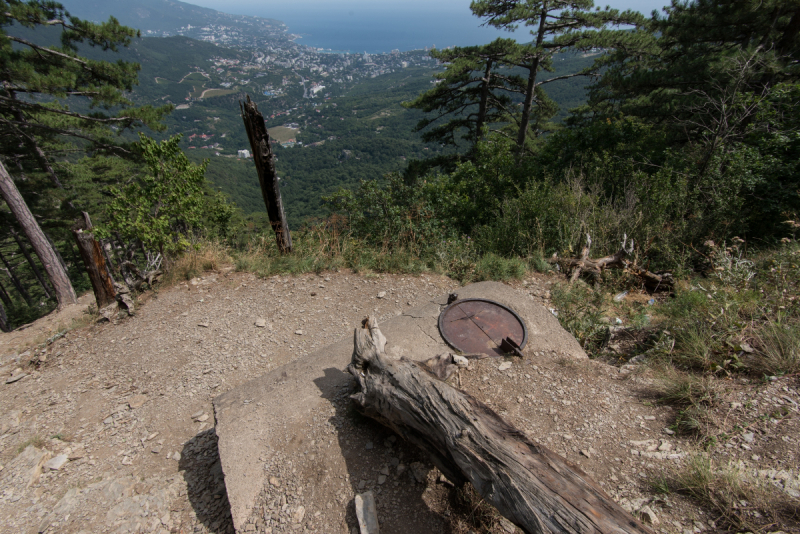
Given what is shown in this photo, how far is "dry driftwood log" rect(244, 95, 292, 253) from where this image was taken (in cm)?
537

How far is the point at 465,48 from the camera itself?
11789mm

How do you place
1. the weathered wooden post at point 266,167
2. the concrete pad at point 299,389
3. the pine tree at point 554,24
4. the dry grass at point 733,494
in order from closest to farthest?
the dry grass at point 733,494 → the concrete pad at point 299,389 → the weathered wooden post at point 266,167 → the pine tree at point 554,24

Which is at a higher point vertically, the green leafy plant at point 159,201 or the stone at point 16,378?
the green leafy plant at point 159,201

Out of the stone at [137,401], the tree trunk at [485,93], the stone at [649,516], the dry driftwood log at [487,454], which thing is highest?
the tree trunk at [485,93]

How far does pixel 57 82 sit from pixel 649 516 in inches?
464

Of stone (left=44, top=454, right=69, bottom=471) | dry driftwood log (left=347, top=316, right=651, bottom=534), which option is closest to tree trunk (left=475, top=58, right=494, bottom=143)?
dry driftwood log (left=347, top=316, right=651, bottom=534)

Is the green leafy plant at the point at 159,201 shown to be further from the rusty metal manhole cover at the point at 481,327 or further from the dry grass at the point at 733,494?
the dry grass at the point at 733,494

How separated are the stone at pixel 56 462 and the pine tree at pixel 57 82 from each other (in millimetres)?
5525

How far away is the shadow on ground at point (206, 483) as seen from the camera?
8.68 feet

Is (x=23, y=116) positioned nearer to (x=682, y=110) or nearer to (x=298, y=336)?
(x=298, y=336)

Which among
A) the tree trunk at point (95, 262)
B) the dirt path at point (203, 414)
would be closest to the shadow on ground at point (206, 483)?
the dirt path at point (203, 414)

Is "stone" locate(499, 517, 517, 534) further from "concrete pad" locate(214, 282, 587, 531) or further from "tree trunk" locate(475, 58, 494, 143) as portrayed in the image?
"tree trunk" locate(475, 58, 494, 143)

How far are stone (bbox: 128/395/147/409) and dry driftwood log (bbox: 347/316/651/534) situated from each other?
2719 mm

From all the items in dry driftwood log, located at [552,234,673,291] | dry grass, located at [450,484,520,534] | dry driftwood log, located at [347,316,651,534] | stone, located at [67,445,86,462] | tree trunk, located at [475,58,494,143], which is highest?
tree trunk, located at [475,58,494,143]
